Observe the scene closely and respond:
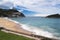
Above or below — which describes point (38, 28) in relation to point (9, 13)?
below

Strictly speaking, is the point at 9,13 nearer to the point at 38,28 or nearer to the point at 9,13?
the point at 9,13

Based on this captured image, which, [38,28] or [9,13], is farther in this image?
[38,28]

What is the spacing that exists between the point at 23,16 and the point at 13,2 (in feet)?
2.71

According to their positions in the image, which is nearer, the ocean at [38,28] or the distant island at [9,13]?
the ocean at [38,28]

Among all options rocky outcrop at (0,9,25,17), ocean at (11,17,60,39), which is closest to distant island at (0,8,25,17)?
rocky outcrop at (0,9,25,17)

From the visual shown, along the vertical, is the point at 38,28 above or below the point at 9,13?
below

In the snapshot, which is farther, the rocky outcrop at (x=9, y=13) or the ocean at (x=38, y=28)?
the rocky outcrop at (x=9, y=13)

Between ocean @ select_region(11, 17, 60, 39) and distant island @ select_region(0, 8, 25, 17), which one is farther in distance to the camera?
distant island @ select_region(0, 8, 25, 17)

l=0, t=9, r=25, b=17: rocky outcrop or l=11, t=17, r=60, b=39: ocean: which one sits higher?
l=0, t=9, r=25, b=17: rocky outcrop

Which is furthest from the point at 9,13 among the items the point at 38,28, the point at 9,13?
the point at 38,28

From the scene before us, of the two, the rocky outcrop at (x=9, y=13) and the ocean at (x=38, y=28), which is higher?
the rocky outcrop at (x=9, y=13)

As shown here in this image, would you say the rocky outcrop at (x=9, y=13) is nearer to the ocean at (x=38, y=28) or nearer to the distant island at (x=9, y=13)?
the distant island at (x=9, y=13)

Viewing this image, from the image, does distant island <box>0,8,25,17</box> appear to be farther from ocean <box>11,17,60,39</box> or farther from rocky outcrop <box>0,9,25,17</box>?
ocean <box>11,17,60,39</box>

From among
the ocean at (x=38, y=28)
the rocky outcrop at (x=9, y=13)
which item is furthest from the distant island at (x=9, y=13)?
the ocean at (x=38, y=28)
